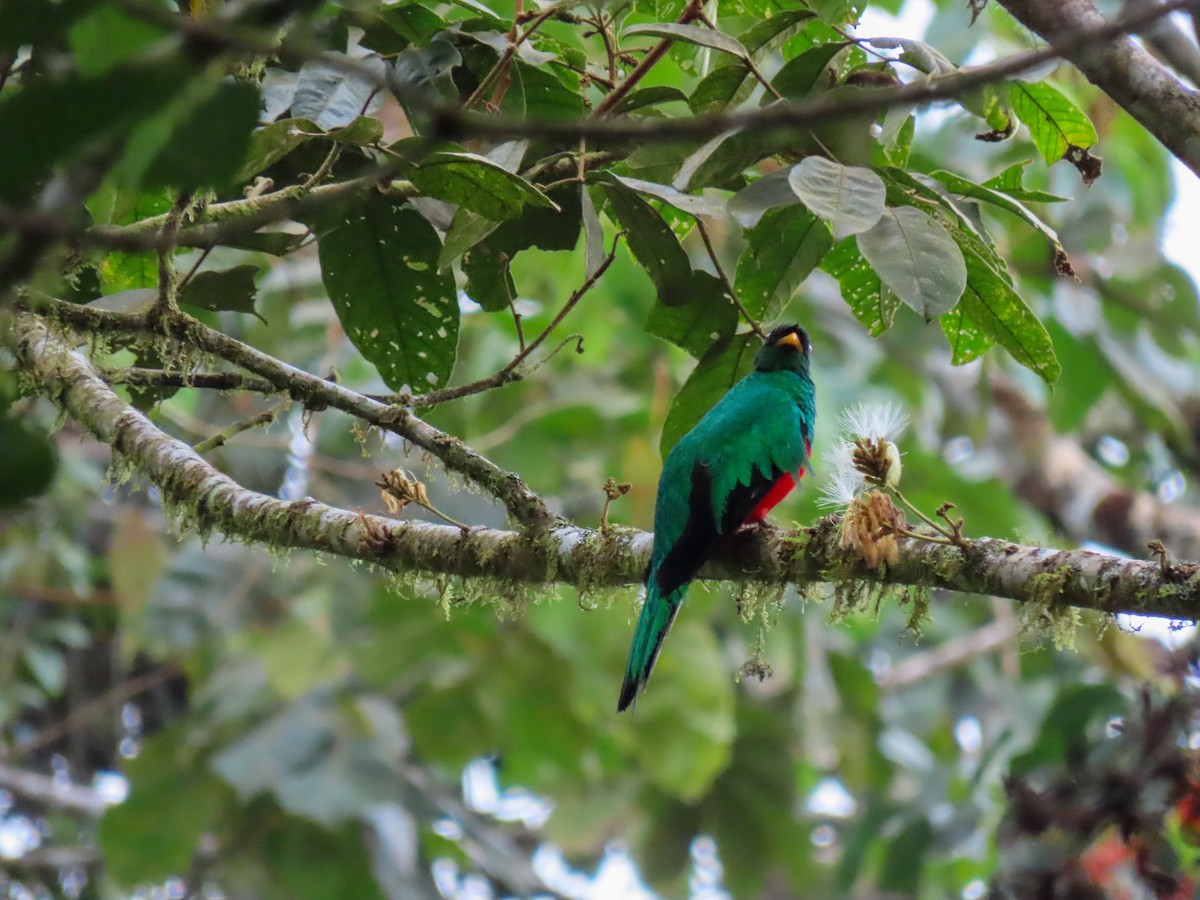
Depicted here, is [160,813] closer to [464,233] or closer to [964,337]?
[464,233]

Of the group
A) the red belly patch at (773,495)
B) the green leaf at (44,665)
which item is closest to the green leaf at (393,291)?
the red belly patch at (773,495)

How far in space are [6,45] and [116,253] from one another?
2.37m

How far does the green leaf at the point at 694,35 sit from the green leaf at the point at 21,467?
6.04 feet

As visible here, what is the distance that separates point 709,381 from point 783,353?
104cm

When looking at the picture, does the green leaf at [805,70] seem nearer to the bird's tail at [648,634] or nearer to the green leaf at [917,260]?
the green leaf at [917,260]

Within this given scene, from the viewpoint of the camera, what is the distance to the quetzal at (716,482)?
2898 mm

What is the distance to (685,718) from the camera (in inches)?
247

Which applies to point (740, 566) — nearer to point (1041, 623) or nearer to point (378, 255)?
point (1041, 623)

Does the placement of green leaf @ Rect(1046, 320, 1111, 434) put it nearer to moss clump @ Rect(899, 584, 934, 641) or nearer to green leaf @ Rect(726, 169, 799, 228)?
moss clump @ Rect(899, 584, 934, 641)

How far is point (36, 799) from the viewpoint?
7.61 meters

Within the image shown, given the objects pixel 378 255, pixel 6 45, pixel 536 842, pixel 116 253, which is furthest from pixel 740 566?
pixel 536 842

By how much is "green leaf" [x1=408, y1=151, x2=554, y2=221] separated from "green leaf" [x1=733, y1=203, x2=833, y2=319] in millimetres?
591

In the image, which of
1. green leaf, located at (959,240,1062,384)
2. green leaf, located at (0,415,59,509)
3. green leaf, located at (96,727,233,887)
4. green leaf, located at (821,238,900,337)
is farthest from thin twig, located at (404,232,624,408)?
green leaf, located at (96,727,233,887)

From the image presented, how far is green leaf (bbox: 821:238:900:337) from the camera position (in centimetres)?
305
